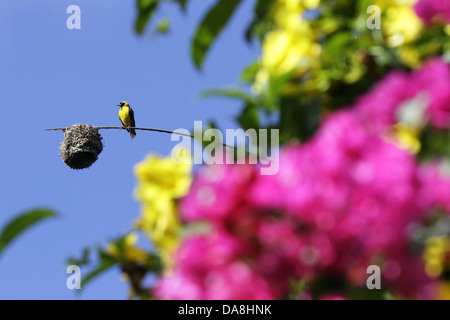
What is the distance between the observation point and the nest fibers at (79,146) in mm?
4523

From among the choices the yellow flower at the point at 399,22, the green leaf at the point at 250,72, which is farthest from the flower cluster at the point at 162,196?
the yellow flower at the point at 399,22

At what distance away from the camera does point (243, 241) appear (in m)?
0.68

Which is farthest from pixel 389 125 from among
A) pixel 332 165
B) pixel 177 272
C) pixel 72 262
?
pixel 72 262

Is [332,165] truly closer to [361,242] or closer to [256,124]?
[361,242]

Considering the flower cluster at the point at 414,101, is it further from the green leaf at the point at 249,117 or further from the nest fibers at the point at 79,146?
the nest fibers at the point at 79,146

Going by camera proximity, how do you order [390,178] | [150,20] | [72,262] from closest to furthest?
[390,178]
[72,262]
[150,20]

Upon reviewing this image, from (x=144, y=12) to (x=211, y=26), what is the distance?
27 cm

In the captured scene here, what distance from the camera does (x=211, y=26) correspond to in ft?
3.27

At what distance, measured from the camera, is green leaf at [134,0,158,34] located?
1220mm

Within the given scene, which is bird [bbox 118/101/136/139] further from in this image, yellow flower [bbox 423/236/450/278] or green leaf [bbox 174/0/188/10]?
yellow flower [bbox 423/236/450/278]

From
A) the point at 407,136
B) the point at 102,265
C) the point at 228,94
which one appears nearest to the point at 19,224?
the point at 102,265

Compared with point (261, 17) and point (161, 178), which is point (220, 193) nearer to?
point (161, 178)

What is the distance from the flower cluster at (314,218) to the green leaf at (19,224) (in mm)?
220
